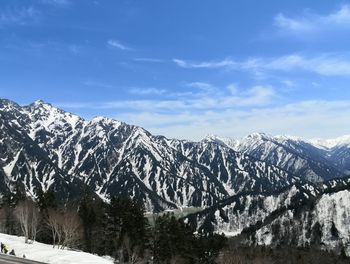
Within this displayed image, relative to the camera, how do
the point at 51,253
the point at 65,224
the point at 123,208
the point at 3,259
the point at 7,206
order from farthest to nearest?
1. the point at 7,206
2. the point at 123,208
3. the point at 65,224
4. the point at 51,253
5. the point at 3,259

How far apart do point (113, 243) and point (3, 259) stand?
65322 mm

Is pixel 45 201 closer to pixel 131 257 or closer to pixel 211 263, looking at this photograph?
pixel 131 257

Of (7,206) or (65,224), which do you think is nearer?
(65,224)

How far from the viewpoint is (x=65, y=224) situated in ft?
308

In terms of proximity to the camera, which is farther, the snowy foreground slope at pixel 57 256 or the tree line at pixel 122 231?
the tree line at pixel 122 231

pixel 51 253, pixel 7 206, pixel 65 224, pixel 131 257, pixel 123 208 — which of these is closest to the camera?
pixel 51 253

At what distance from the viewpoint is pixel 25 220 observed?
96812 millimetres

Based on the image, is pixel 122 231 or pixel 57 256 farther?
pixel 122 231

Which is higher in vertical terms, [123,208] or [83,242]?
[123,208]

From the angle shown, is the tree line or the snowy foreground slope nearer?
the snowy foreground slope

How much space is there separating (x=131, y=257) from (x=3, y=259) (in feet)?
195

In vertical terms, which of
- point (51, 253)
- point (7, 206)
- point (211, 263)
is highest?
point (7, 206)

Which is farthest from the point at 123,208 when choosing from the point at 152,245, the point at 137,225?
the point at 152,245

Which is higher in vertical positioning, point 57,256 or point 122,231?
point 122,231
